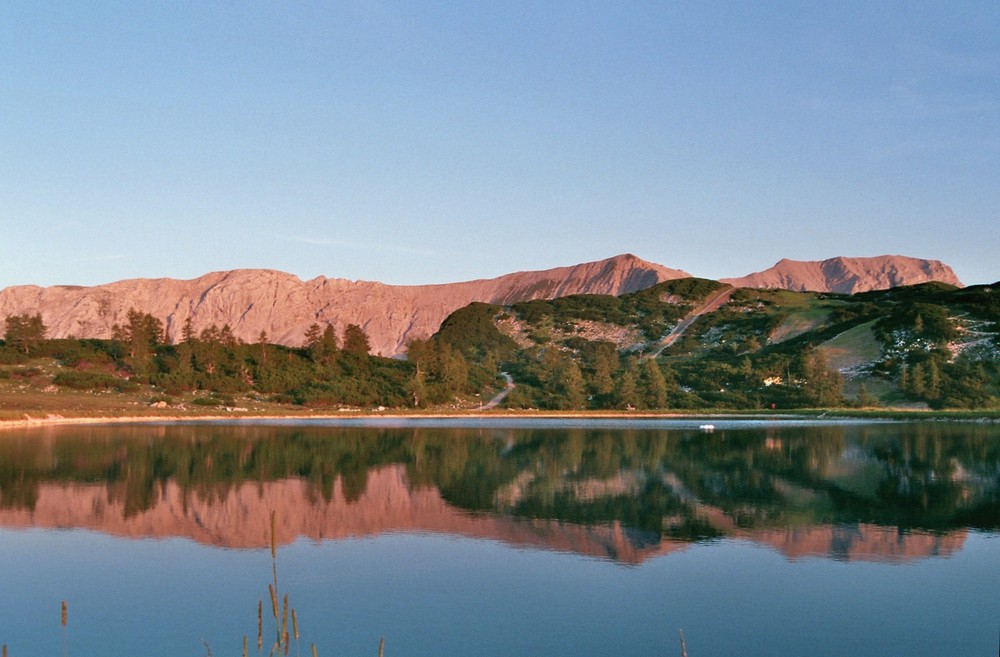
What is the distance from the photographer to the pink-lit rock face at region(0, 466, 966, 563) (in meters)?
24.6

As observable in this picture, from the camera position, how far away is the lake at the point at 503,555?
16.5 meters

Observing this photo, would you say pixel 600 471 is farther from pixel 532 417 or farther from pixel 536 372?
pixel 536 372

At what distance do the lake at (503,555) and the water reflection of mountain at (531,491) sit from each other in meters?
0.19

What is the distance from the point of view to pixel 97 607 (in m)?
18.4

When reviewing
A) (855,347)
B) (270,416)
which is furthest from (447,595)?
(855,347)

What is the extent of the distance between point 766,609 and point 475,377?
459 feet

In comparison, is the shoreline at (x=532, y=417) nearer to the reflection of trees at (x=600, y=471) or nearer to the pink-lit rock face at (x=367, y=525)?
the reflection of trees at (x=600, y=471)

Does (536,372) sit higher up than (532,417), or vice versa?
(536,372)

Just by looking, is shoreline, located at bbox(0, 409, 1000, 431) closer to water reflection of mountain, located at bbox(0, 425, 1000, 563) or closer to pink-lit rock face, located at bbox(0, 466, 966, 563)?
water reflection of mountain, located at bbox(0, 425, 1000, 563)

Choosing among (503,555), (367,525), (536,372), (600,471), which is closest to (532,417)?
(536,372)

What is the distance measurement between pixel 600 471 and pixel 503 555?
21598 mm

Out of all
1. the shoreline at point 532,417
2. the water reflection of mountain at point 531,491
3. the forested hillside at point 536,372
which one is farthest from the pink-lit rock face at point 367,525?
the forested hillside at point 536,372

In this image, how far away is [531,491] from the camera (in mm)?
36375

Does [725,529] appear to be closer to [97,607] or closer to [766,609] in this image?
[766,609]
